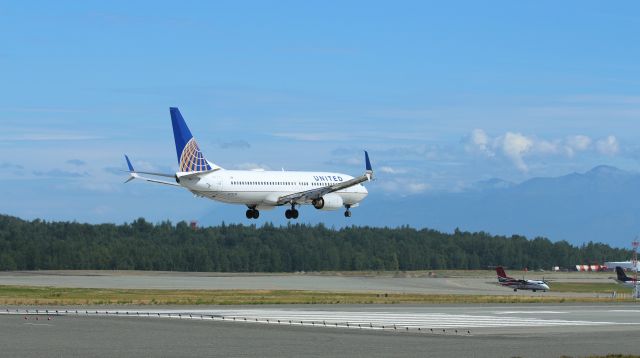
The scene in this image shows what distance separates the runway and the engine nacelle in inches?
1378

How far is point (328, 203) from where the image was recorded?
9412 centimetres

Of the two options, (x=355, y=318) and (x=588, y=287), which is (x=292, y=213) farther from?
(x=355, y=318)

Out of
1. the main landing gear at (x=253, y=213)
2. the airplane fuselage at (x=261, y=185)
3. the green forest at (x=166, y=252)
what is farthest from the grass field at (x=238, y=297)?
the green forest at (x=166, y=252)

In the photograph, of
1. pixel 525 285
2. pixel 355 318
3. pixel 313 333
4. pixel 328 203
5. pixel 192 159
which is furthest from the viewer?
pixel 525 285

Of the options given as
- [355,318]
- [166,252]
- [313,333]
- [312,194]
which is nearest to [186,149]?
[312,194]

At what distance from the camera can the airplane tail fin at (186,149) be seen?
8806cm

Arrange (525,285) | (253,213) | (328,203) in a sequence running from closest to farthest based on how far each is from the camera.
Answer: (328,203) < (253,213) < (525,285)

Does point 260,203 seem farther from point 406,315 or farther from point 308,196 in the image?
point 406,315

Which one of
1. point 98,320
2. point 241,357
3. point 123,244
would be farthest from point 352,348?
point 123,244

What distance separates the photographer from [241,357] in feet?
107

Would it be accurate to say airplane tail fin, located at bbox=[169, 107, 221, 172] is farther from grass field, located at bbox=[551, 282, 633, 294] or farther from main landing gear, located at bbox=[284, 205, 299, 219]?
grass field, located at bbox=[551, 282, 633, 294]

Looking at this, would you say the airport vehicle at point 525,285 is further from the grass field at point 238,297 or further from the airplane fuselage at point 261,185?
the grass field at point 238,297

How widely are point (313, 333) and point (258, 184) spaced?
5058 cm

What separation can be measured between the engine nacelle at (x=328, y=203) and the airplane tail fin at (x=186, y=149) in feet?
30.3
